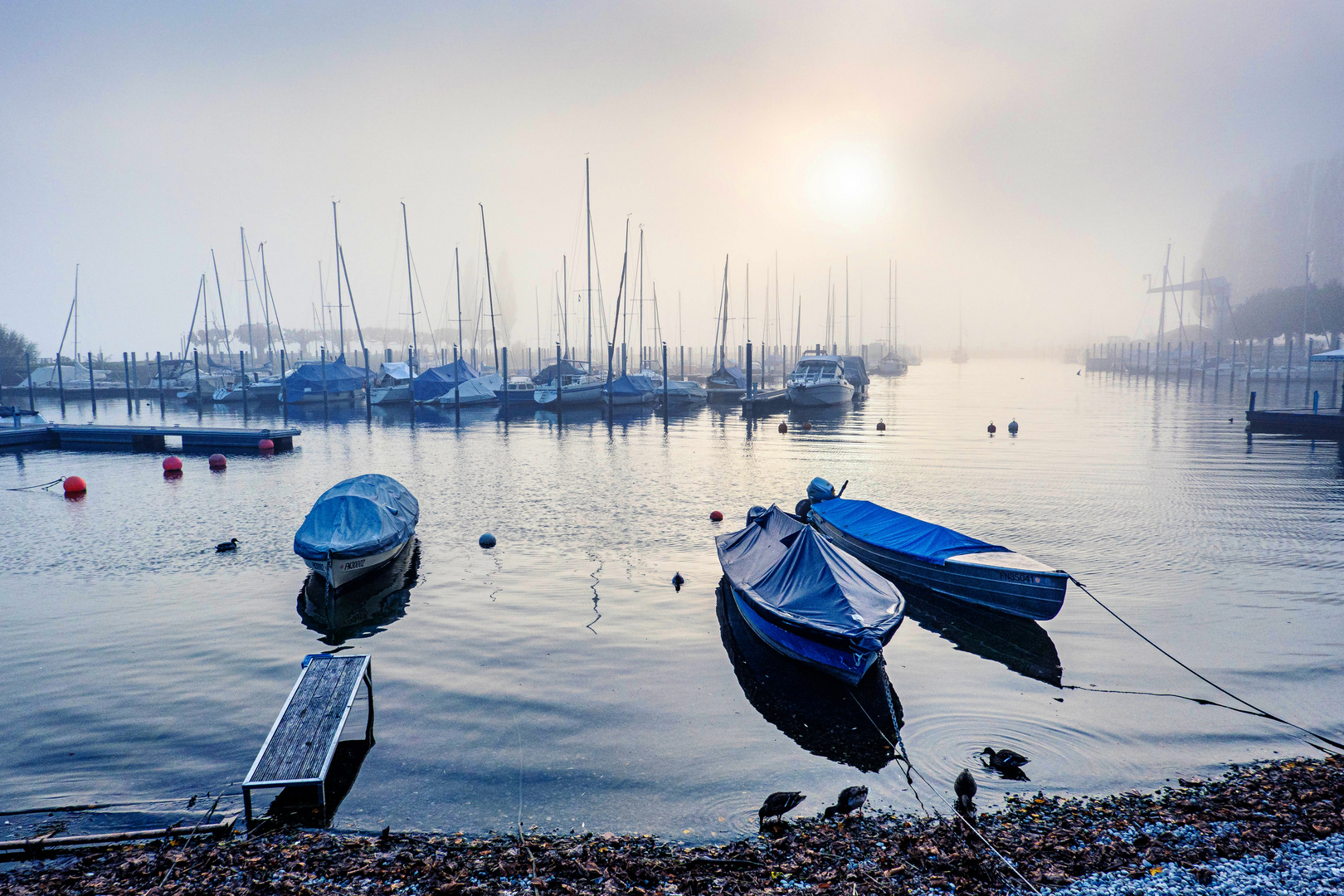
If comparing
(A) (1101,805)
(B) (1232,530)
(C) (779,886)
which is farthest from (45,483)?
(B) (1232,530)

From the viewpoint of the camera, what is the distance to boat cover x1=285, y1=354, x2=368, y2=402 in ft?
269

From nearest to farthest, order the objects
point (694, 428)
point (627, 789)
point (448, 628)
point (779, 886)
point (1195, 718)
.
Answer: point (779, 886)
point (627, 789)
point (1195, 718)
point (448, 628)
point (694, 428)

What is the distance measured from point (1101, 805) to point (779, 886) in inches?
183

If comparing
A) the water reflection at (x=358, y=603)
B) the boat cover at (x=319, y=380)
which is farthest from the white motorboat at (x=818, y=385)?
the water reflection at (x=358, y=603)

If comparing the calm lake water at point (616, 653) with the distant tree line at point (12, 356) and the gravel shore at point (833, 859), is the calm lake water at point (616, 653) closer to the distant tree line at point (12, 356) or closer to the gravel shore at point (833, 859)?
the gravel shore at point (833, 859)

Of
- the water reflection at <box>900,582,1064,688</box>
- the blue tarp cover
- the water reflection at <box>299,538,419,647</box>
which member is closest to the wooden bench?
the water reflection at <box>299,538,419,647</box>

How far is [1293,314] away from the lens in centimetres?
11194

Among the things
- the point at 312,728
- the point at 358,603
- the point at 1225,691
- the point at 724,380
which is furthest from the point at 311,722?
the point at 724,380

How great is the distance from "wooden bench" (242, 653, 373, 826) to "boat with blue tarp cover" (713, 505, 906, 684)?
7.18 m

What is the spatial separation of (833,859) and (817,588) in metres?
6.02

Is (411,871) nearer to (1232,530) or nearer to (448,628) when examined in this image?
(448,628)

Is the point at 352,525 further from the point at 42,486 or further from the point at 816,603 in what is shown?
the point at 42,486

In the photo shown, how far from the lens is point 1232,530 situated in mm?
24641

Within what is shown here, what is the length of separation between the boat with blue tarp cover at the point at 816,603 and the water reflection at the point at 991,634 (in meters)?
2.57
